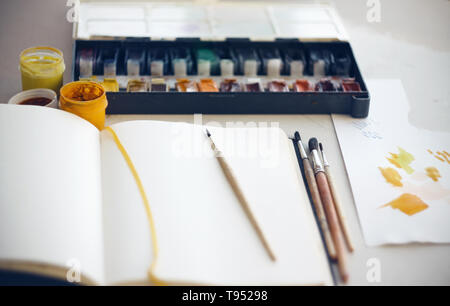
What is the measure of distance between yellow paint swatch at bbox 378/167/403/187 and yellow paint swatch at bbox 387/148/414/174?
0.02 metres

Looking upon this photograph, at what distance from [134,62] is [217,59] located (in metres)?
0.17

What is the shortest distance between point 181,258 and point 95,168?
200 mm

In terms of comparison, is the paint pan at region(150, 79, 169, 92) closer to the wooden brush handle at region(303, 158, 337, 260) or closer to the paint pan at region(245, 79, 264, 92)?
the paint pan at region(245, 79, 264, 92)

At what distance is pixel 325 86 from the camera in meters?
1.03

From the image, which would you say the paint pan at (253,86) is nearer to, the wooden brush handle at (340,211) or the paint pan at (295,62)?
the paint pan at (295,62)

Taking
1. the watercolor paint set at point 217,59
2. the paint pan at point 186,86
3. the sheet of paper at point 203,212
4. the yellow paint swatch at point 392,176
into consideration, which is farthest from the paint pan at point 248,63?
the yellow paint swatch at point 392,176

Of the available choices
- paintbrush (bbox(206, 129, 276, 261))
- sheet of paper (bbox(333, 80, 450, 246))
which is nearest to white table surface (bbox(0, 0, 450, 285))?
sheet of paper (bbox(333, 80, 450, 246))

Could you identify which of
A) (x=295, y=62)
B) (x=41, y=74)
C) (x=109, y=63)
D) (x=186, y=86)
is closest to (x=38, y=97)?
(x=41, y=74)

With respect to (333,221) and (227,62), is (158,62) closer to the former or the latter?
(227,62)

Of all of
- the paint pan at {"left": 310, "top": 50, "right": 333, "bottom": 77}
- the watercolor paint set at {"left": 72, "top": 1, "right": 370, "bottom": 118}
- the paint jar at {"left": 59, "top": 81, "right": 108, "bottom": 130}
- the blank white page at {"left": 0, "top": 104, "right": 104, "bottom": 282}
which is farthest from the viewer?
the paint pan at {"left": 310, "top": 50, "right": 333, "bottom": 77}

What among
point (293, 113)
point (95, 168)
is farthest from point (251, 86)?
point (95, 168)

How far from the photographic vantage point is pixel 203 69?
1.05 meters

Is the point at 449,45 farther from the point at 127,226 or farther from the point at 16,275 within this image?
the point at 16,275

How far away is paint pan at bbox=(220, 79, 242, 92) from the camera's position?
101 centimetres
